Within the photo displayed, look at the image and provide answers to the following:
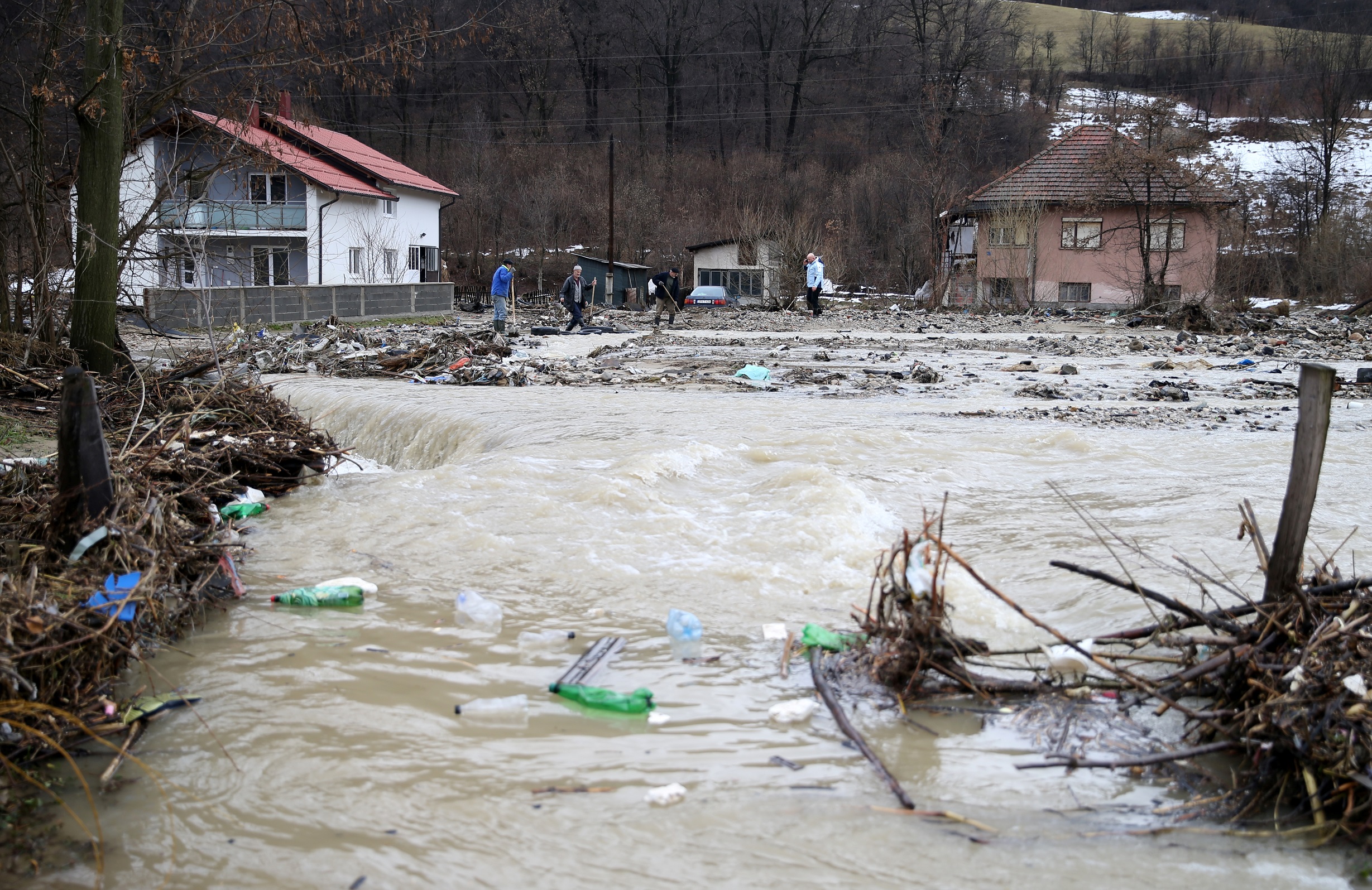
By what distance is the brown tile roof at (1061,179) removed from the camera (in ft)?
114

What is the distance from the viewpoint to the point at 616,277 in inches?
1650

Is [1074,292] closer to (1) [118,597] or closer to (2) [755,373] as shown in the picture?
(2) [755,373]

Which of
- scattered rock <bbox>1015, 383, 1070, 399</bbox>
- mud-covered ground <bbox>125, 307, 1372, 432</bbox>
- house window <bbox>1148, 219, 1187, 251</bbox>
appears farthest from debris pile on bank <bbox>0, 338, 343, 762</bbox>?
house window <bbox>1148, 219, 1187, 251</bbox>

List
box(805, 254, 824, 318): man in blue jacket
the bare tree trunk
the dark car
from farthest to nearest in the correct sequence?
the dark car → box(805, 254, 824, 318): man in blue jacket → the bare tree trunk

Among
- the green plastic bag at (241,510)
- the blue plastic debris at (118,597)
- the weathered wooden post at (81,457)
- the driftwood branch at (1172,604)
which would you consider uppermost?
the weathered wooden post at (81,457)

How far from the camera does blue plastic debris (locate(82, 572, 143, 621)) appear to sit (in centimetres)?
394

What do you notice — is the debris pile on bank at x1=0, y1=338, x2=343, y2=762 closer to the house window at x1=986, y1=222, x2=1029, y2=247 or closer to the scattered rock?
the scattered rock

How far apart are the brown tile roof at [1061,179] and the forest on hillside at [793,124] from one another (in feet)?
8.04

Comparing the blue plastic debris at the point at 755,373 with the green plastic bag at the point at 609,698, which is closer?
the green plastic bag at the point at 609,698

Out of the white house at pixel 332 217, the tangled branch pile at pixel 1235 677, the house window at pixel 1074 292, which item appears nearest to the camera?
the tangled branch pile at pixel 1235 677

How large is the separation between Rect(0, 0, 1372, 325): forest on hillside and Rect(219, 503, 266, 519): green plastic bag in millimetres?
30173

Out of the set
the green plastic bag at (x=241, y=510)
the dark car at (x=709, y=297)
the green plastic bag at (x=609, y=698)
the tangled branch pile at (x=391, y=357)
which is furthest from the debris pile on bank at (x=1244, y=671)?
the dark car at (x=709, y=297)

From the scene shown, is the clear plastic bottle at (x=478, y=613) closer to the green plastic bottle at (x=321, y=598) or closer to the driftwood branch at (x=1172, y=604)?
the green plastic bottle at (x=321, y=598)

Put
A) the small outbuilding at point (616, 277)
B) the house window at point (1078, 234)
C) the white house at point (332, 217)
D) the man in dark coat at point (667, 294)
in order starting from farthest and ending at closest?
the small outbuilding at point (616, 277) < the house window at point (1078, 234) < the white house at point (332, 217) < the man in dark coat at point (667, 294)
